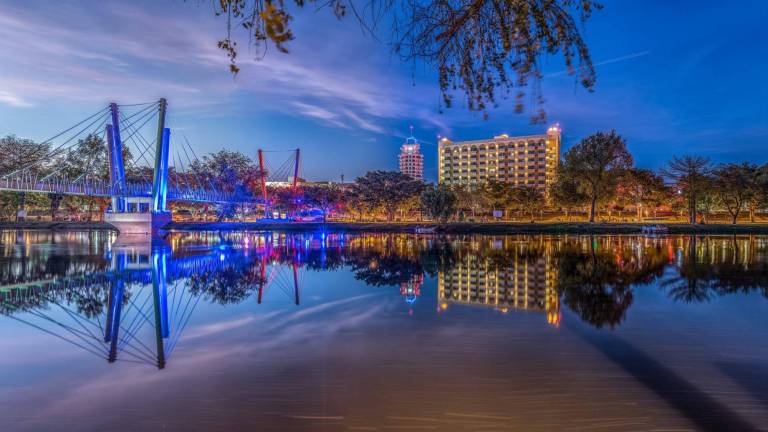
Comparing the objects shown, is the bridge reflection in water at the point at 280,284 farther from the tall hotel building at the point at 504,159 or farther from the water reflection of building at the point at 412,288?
the tall hotel building at the point at 504,159

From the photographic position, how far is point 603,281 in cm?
1596

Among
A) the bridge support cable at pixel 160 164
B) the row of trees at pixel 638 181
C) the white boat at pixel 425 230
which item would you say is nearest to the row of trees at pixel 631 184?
the row of trees at pixel 638 181

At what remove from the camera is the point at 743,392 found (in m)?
5.89

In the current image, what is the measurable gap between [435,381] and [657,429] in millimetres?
2687

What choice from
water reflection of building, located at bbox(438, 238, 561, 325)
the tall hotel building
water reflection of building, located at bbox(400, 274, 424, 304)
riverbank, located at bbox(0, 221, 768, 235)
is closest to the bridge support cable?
riverbank, located at bbox(0, 221, 768, 235)

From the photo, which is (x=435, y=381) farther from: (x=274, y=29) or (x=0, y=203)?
(x=0, y=203)

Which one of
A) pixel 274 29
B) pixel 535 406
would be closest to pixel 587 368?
pixel 535 406

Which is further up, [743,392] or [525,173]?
[525,173]

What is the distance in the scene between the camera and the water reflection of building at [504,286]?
11961mm

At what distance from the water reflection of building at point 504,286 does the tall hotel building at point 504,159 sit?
156m

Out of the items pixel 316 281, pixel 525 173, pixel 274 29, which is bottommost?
pixel 316 281

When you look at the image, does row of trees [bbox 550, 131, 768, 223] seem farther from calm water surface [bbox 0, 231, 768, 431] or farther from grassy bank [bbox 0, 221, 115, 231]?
grassy bank [bbox 0, 221, 115, 231]

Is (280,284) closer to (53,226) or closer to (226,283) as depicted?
(226,283)

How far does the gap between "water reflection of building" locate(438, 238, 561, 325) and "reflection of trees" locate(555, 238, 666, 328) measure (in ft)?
1.71
